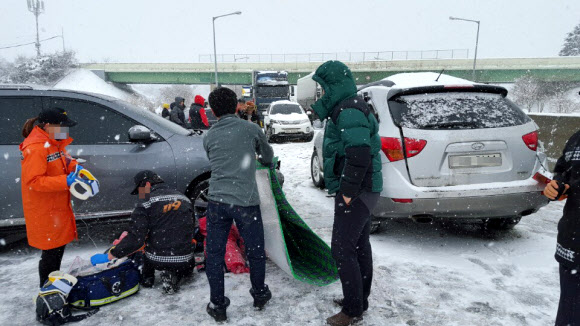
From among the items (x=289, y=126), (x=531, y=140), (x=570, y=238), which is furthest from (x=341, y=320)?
(x=289, y=126)

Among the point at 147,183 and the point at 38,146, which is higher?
the point at 38,146

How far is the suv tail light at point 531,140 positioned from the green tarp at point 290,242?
7.79 feet

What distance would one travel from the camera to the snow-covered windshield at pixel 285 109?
51.5ft

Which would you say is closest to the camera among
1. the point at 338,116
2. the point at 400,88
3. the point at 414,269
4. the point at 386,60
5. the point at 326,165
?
the point at 338,116

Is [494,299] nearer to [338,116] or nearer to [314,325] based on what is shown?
[314,325]

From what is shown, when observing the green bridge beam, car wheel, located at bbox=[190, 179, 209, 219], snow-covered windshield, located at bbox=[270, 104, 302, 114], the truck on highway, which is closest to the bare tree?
the green bridge beam

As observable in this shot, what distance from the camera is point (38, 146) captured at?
9.44 ft

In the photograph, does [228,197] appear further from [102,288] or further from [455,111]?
[455,111]

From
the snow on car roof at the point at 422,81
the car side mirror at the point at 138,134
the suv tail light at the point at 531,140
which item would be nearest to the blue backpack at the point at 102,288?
the car side mirror at the point at 138,134

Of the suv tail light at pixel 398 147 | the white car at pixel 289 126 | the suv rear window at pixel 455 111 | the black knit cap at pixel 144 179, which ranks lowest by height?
the white car at pixel 289 126

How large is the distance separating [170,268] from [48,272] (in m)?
0.98

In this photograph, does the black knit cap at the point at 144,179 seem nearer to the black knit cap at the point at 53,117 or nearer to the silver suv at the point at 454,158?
the black knit cap at the point at 53,117

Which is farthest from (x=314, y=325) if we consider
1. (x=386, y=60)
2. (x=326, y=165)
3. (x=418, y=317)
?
(x=386, y=60)

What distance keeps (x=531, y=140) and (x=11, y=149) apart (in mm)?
5573
